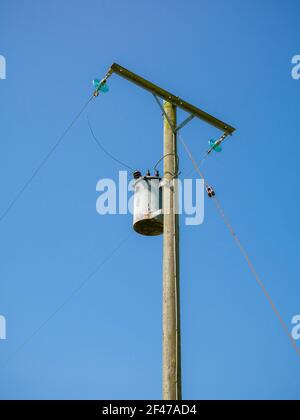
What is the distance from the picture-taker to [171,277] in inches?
220

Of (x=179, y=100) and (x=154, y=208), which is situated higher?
(x=179, y=100)

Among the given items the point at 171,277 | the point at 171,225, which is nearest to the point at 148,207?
the point at 171,225

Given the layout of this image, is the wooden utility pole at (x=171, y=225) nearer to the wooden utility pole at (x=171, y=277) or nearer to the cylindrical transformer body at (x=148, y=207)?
the wooden utility pole at (x=171, y=277)

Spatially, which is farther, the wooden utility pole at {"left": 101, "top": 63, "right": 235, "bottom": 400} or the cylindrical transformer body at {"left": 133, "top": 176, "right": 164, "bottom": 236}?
the cylindrical transformer body at {"left": 133, "top": 176, "right": 164, "bottom": 236}

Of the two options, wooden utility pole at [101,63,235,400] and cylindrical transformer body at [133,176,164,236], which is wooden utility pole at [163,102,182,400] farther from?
cylindrical transformer body at [133,176,164,236]

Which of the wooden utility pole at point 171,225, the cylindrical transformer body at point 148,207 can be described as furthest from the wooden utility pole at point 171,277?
the cylindrical transformer body at point 148,207

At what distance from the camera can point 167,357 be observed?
516 cm

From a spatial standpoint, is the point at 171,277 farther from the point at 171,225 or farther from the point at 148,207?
the point at 148,207

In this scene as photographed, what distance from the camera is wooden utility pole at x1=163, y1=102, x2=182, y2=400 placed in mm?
5059

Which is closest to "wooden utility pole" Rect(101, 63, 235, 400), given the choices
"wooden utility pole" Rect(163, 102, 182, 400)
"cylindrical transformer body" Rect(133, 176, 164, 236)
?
"wooden utility pole" Rect(163, 102, 182, 400)
